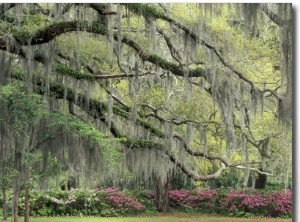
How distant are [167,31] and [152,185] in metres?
2.59

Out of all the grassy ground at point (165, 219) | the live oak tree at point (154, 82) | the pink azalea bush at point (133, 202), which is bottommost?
the grassy ground at point (165, 219)

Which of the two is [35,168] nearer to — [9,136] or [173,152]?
[9,136]

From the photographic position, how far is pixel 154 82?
24.0ft

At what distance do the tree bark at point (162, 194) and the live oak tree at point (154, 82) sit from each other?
5cm

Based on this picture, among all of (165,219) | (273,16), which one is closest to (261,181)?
(165,219)

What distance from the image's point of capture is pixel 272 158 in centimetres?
697

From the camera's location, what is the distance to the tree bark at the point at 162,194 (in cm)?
810

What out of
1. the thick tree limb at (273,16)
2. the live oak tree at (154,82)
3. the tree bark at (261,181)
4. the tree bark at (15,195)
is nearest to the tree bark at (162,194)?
the live oak tree at (154,82)

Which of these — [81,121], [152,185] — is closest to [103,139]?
[81,121]

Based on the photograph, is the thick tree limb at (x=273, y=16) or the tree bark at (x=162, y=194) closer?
the thick tree limb at (x=273, y=16)

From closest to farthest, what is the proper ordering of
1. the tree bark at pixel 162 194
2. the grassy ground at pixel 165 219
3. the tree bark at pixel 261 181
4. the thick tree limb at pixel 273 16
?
the thick tree limb at pixel 273 16 < the grassy ground at pixel 165 219 < the tree bark at pixel 261 181 < the tree bark at pixel 162 194

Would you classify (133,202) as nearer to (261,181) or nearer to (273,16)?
(261,181)

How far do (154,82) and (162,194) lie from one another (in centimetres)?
180

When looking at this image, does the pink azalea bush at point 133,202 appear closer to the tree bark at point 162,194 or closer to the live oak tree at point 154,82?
the tree bark at point 162,194
